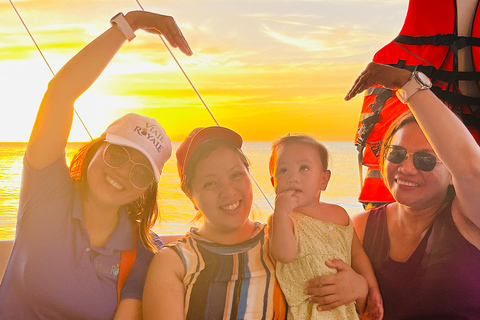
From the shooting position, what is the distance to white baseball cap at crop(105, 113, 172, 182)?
165 cm

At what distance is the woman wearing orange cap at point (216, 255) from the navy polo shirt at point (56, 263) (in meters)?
0.13

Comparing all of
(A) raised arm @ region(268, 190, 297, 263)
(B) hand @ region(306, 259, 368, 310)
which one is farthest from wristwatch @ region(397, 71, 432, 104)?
(B) hand @ region(306, 259, 368, 310)

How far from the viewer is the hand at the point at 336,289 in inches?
63.2

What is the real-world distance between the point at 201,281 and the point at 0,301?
57 centimetres

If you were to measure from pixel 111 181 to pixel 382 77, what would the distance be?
0.83 metres

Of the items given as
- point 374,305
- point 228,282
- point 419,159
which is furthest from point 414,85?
point 228,282

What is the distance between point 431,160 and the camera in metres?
1.61

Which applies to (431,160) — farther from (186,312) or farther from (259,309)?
(186,312)

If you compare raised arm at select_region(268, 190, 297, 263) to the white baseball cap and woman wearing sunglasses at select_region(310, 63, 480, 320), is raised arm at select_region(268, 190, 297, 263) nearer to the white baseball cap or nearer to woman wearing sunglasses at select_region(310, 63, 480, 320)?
woman wearing sunglasses at select_region(310, 63, 480, 320)

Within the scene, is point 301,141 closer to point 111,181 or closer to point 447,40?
point 111,181

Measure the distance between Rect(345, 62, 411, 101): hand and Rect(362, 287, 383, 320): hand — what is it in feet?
1.93

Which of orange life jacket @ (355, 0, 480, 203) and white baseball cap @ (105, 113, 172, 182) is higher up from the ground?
orange life jacket @ (355, 0, 480, 203)

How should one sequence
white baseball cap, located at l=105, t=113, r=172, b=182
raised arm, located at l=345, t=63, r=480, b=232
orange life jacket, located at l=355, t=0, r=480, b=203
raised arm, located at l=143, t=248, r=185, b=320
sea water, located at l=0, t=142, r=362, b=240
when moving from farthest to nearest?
sea water, located at l=0, t=142, r=362, b=240, orange life jacket, located at l=355, t=0, r=480, b=203, white baseball cap, located at l=105, t=113, r=172, b=182, raised arm, located at l=143, t=248, r=185, b=320, raised arm, located at l=345, t=63, r=480, b=232

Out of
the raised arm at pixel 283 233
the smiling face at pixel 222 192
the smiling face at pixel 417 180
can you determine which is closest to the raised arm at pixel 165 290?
the smiling face at pixel 222 192
